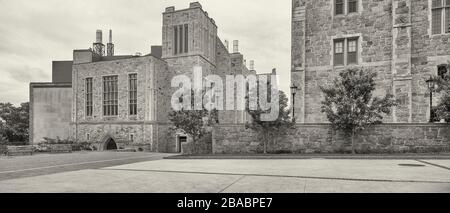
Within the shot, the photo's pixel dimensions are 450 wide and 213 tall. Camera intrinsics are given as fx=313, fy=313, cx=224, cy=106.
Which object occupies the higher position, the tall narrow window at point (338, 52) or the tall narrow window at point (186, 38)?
the tall narrow window at point (186, 38)

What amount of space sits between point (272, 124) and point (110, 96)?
2632 centimetres

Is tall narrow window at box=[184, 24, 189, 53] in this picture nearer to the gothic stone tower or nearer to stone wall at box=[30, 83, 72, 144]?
the gothic stone tower

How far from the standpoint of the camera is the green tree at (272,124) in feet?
63.7

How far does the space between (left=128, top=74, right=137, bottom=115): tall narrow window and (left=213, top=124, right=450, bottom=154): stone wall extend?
1927 cm

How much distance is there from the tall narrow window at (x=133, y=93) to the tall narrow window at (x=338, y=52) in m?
23.6

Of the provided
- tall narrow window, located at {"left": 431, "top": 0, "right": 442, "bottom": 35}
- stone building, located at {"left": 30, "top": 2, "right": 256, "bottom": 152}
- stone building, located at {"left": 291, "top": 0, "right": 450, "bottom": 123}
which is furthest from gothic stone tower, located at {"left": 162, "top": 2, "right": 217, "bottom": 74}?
tall narrow window, located at {"left": 431, "top": 0, "right": 442, "bottom": 35}

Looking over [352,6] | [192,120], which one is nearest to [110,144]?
[192,120]

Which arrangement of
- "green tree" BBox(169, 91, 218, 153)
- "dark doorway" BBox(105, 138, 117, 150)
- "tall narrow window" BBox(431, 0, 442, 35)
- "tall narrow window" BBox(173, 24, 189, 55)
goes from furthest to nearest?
"tall narrow window" BBox(173, 24, 189, 55) < "dark doorway" BBox(105, 138, 117, 150) < "green tree" BBox(169, 91, 218, 153) < "tall narrow window" BBox(431, 0, 442, 35)

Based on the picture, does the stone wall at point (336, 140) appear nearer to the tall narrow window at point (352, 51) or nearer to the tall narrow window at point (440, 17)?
the tall narrow window at point (352, 51)

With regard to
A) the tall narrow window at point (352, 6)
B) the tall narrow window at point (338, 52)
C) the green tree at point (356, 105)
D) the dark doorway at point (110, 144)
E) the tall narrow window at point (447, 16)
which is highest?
the tall narrow window at point (352, 6)

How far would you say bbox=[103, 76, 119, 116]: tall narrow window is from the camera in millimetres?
38812

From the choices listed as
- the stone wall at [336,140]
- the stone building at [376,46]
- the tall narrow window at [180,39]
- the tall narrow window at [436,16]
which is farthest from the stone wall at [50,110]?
the tall narrow window at [436,16]
